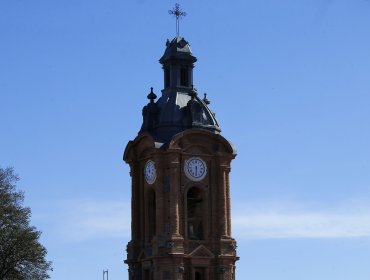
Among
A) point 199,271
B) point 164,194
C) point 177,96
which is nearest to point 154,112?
point 177,96

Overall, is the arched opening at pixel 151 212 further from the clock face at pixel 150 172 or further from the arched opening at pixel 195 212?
the arched opening at pixel 195 212

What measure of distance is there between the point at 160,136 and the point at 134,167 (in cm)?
378

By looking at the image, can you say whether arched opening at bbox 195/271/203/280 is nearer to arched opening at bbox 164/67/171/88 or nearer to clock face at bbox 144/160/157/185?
clock face at bbox 144/160/157/185

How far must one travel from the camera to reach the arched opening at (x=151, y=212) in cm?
7644

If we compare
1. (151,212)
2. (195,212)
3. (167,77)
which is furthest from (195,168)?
(167,77)

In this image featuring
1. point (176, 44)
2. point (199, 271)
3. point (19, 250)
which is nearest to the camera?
point (19, 250)

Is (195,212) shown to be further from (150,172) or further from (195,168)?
(150,172)

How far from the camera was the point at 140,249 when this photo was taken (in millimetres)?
76750

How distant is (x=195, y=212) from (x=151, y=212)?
3.30 meters

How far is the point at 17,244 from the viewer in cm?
6812

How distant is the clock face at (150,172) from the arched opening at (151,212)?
941mm

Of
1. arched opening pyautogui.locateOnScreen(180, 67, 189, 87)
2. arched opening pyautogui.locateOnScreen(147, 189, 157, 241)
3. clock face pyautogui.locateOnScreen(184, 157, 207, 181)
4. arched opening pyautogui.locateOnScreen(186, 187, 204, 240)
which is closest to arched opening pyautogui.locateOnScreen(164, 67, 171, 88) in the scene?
arched opening pyautogui.locateOnScreen(180, 67, 189, 87)

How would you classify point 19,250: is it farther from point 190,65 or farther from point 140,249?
point 190,65

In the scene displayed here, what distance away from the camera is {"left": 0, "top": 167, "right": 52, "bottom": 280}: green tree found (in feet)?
224
